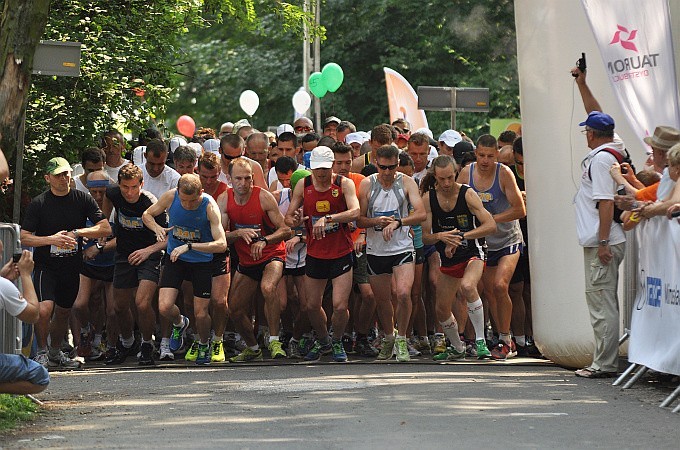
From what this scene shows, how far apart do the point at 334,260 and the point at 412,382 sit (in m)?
2.71

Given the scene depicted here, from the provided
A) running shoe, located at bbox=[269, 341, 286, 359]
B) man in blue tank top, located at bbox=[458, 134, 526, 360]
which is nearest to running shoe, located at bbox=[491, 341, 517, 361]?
man in blue tank top, located at bbox=[458, 134, 526, 360]

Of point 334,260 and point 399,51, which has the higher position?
point 399,51

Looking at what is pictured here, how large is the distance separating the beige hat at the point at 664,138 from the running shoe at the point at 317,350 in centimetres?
447

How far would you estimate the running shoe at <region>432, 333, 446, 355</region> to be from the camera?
15039 millimetres

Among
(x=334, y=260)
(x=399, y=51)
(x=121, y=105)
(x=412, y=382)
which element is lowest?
(x=412, y=382)

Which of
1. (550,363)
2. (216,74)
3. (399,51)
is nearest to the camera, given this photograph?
(550,363)

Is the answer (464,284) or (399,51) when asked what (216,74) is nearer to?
(399,51)

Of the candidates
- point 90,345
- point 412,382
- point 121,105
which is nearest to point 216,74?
point 121,105

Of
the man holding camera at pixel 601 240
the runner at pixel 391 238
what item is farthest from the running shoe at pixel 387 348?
the man holding camera at pixel 601 240

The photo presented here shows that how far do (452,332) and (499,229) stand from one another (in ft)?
3.61

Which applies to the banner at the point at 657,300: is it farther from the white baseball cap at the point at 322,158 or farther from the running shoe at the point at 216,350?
the running shoe at the point at 216,350

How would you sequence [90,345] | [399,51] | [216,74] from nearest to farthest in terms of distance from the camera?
[90,345]
[399,51]
[216,74]

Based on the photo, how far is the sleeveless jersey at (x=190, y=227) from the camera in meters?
14.5

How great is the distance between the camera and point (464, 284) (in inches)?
571
